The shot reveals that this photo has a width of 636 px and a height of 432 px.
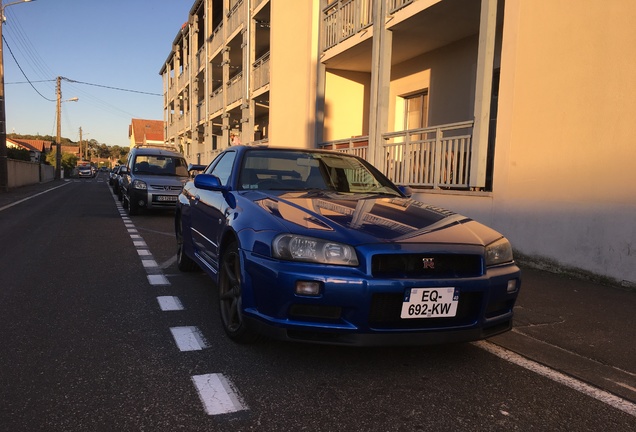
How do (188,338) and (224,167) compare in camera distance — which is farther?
(224,167)

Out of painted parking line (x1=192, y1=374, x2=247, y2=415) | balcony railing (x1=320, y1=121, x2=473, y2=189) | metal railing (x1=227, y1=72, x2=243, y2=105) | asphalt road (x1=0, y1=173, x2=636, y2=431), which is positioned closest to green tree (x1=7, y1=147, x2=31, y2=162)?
metal railing (x1=227, y1=72, x2=243, y2=105)

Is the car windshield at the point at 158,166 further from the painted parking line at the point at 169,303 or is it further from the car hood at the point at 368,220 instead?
the car hood at the point at 368,220

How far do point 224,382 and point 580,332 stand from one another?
302 centimetres

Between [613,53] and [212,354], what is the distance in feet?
18.3

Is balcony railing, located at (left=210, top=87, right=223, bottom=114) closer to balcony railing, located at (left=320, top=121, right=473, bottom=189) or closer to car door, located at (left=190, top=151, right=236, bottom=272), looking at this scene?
balcony railing, located at (left=320, top=121, right=473, bottom=189)

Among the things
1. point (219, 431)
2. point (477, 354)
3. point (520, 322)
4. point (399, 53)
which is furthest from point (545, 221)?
point (399, 53)

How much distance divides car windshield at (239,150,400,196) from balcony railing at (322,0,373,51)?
737cm

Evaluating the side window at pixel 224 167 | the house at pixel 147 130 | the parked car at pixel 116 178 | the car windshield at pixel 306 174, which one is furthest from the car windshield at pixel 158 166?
the house at pixel 147 130

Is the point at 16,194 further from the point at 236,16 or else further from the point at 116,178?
the point at 236,16

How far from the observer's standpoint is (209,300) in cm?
474

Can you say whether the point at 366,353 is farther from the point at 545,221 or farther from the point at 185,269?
the point at 545,221

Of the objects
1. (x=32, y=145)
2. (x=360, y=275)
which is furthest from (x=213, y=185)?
(x=32, y=145)

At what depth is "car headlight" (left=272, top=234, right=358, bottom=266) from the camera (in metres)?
2.83

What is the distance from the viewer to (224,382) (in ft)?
9.46
